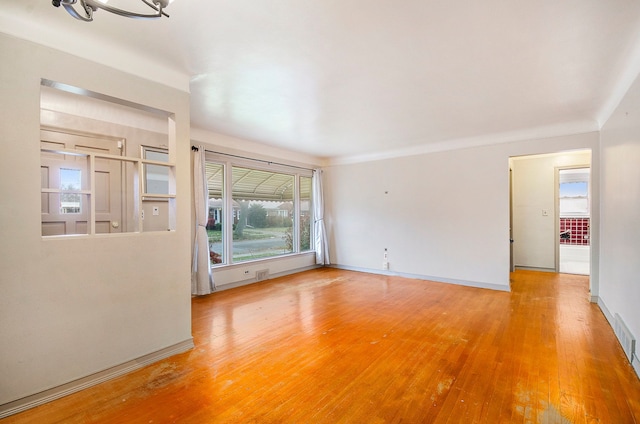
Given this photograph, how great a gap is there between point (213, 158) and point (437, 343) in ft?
14.0

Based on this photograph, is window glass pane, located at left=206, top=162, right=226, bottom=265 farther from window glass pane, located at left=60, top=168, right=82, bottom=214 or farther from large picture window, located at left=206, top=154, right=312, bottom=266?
window glass pane, located at left=60, top=168, right=82, bottom=214

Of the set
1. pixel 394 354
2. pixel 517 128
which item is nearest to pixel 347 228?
pixel 517 128

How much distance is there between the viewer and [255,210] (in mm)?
5766

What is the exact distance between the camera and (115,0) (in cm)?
183

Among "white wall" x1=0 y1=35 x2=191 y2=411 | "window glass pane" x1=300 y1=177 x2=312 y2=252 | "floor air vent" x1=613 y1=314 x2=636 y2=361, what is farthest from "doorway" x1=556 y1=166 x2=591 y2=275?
"white wall" x1=0 y1=35 x2=191 y2=411

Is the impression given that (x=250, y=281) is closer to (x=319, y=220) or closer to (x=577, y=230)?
(x=319, y=220)

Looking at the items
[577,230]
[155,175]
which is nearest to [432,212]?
[155,175]

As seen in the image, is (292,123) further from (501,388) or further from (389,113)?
(501,388)

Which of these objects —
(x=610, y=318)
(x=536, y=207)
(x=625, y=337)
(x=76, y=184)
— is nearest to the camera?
(x=625, y=337)

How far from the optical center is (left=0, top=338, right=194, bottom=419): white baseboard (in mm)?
1906

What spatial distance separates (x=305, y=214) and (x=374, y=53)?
15.6 ft

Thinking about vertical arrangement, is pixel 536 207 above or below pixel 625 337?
above

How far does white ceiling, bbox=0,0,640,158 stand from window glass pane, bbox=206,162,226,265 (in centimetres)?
117

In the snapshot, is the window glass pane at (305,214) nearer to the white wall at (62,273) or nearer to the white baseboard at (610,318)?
the white wall at (62,273)
